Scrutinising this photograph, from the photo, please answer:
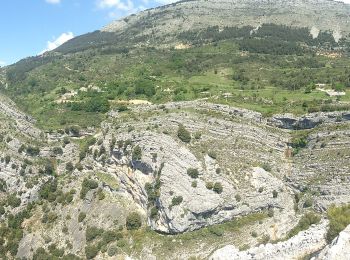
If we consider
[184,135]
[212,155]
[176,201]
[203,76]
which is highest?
[203,76]

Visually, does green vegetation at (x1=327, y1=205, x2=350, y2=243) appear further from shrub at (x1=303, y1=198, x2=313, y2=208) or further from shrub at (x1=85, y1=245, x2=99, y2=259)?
shrub at (x1=85, y1=245, x2=99, y2=259)

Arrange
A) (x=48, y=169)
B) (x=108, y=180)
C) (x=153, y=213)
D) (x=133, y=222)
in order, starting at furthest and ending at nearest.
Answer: (x=48, y=169) → (x=108, y=180) → (x=133, y=222) → (x=153, y=213)

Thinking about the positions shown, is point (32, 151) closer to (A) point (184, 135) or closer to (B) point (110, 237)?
(B) point (110, 237)

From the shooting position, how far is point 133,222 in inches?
2414

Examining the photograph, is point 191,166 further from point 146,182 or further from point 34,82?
point 34,82

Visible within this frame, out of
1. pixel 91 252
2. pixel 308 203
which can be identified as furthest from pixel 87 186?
pixel 308 203

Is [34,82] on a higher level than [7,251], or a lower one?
higher

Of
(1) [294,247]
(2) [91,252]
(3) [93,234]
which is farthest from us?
(3) [93,234]

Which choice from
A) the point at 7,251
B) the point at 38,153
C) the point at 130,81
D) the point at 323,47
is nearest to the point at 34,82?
the point at 130,81

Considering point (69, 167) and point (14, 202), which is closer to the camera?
point (14, 202)

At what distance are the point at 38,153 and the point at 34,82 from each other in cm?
5691

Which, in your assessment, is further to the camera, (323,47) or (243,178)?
(323,47)

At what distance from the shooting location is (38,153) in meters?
79.6

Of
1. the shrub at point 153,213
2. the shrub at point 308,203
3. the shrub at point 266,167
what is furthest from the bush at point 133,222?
the shrub at point 308,203
